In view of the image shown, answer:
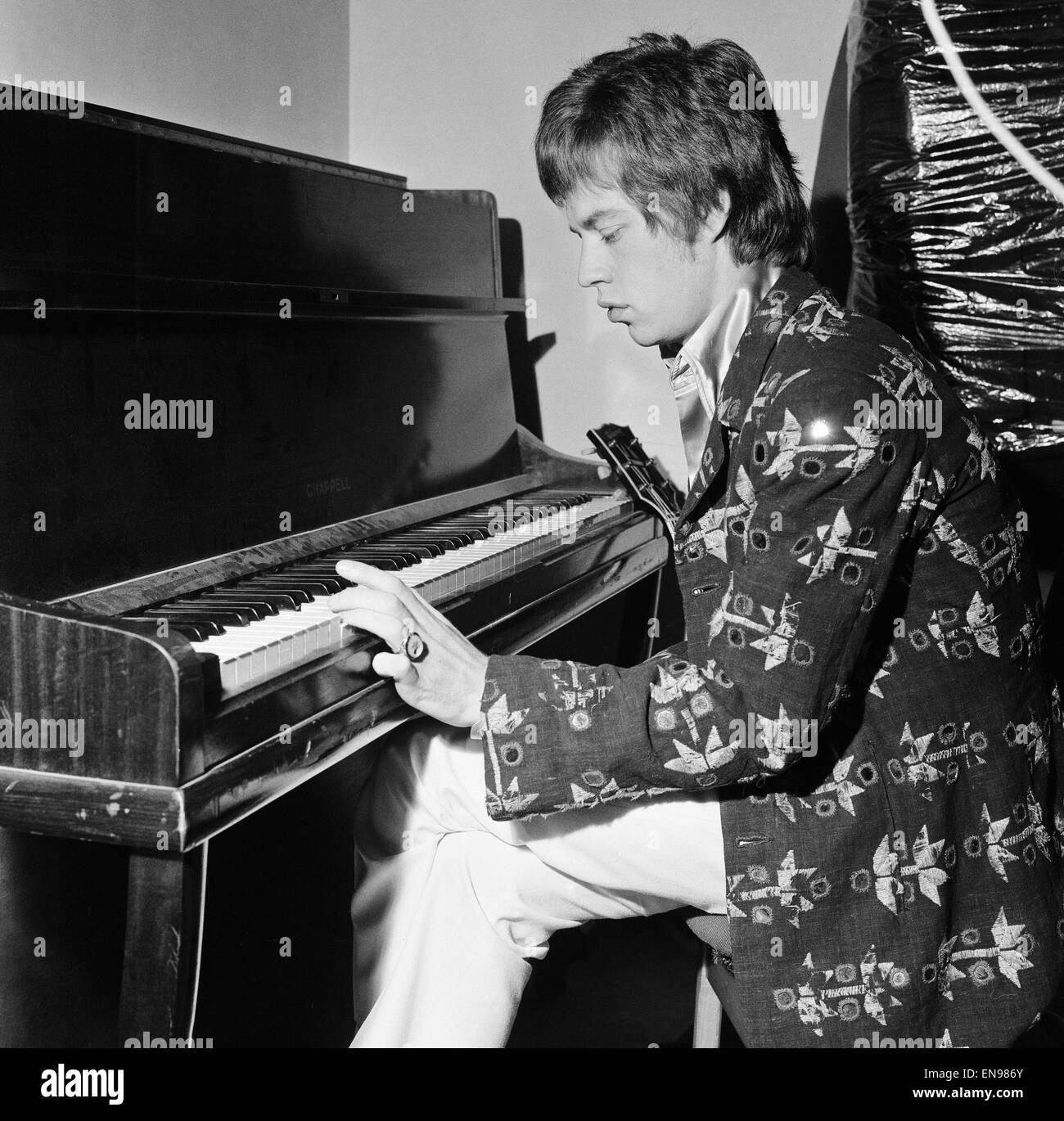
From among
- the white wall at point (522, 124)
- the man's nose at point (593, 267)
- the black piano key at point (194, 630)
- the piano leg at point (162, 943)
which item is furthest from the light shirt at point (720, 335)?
the white wall at point (522, 124)

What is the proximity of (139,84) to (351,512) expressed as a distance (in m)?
0.94

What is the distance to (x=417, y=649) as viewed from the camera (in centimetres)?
119

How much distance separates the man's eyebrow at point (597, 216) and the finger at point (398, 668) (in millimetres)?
530

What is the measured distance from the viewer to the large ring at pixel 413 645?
1.19 metres

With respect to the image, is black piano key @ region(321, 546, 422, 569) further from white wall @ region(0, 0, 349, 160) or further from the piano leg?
white wall @ region(0, 0, 349, 160)

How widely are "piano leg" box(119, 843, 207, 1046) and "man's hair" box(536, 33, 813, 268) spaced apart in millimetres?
820

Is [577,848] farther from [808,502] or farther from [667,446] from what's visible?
[667,446]

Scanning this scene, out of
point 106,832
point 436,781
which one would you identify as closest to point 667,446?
point 436,781

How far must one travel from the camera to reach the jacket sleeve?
106 centimetres

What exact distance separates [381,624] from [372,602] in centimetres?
2

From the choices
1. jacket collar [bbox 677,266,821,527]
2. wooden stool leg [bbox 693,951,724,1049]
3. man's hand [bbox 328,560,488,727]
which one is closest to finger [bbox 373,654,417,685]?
man's hand [bbox 328,560,488,727]

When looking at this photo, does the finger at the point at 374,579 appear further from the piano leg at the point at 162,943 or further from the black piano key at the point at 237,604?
the piano leg at the point at 162,943

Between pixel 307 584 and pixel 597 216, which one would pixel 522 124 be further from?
pixel 307 584
